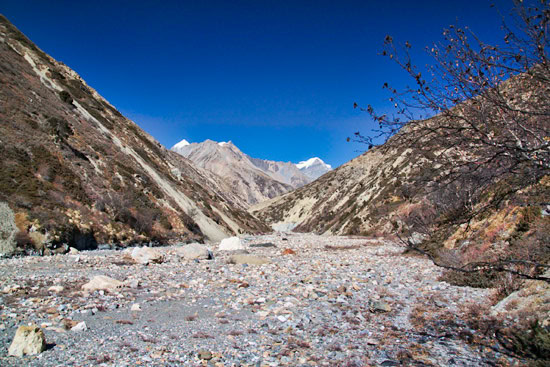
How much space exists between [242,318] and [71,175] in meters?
21.3

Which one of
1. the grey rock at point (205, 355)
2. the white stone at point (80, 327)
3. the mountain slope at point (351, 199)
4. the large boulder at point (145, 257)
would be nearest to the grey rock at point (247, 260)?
the large boulder at point (145, 257)

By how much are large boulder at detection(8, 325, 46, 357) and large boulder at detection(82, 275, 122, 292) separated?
4.58 meters

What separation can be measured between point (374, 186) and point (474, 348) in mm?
55059

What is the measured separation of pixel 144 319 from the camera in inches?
330

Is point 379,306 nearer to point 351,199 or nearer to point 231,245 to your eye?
point 231,245

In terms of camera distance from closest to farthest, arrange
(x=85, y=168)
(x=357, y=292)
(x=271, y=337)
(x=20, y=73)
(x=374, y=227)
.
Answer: (x=271, y=337), (x=357, y=292), (x=85, y=168), (x=20, y=73), (x=374, y=227)

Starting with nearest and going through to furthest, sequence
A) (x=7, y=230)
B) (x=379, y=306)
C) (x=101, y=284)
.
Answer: (x=379, y=306) → (x=101, y=284) → (x=7, y=230)

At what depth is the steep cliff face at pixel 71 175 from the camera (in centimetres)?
1895

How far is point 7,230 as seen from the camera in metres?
15.9

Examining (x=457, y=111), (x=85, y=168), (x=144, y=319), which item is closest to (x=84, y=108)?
(x=85, y=168)

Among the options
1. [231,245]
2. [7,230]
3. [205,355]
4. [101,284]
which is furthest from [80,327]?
[231,245]

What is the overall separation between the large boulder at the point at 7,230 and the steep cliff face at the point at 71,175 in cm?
36

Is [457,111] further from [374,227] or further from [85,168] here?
[374,227]

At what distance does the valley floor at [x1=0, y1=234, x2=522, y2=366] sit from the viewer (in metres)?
6.20
